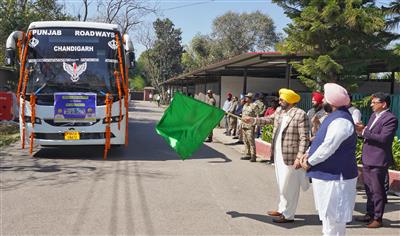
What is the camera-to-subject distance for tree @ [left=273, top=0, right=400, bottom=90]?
10680mm

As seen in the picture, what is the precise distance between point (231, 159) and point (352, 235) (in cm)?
635

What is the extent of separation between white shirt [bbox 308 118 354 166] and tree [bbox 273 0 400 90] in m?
7.00

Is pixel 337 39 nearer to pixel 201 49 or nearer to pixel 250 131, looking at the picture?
pixel 250 131

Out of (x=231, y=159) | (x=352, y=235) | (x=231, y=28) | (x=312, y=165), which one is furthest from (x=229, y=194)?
(x=231, y=28)

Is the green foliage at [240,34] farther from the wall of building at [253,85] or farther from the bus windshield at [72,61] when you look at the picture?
the bus windshield at [72,61]

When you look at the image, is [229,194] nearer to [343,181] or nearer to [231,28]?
[343,181]

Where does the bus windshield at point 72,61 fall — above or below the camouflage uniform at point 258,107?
above

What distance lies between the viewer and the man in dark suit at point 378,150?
5711 millimetres

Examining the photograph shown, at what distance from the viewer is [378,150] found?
581 centimetres

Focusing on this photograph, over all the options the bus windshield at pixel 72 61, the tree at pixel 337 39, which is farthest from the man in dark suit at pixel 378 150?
the bus windshield at pixel 72 61

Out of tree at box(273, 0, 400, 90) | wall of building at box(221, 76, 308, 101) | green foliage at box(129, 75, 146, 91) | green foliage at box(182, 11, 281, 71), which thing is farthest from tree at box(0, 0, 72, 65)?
green foliage at box(129, 75, 146, 91)

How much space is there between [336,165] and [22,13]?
21.8 metres

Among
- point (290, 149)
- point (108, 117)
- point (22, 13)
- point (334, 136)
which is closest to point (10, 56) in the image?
point (108, 117)

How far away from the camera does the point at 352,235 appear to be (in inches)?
212
